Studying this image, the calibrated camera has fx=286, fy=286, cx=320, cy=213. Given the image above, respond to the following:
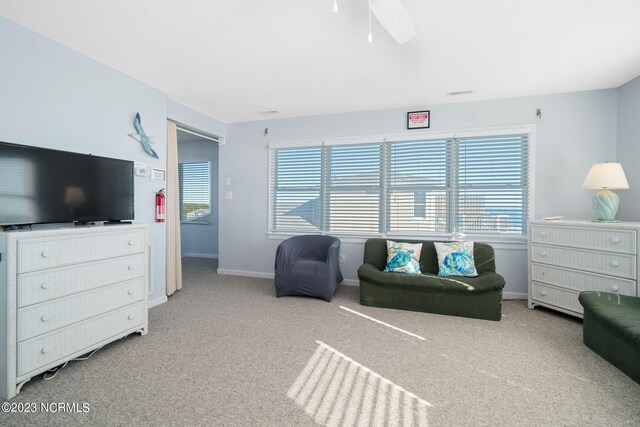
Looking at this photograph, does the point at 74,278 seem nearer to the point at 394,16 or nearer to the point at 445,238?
the point at 394,16

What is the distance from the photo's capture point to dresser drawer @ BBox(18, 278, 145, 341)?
185 cm

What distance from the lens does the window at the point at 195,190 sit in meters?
6.55

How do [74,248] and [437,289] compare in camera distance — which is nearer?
[74,248]

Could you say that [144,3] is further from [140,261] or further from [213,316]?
[213,316]

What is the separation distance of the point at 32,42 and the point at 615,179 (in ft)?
18.3

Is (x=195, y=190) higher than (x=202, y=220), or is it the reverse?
(x=195, y=190)

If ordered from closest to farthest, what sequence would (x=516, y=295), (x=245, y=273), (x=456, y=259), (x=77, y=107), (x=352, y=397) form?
1. (x=352, y=397)
2. (x=77, y=107)
3. (x=456, y=259)
4. (x=516, y=295)
5. (x=245, y=273)

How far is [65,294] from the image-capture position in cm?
205

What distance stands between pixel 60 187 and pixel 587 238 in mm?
4906

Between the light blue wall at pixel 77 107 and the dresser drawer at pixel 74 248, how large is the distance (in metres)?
0.89

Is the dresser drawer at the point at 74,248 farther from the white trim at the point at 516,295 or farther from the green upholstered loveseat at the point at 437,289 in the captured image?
the white trim at the point at 516,295

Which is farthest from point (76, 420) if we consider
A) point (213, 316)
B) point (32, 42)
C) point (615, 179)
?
point (615, 179)

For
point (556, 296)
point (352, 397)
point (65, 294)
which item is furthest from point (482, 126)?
point (65, 294)

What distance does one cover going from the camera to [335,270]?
387 cm
